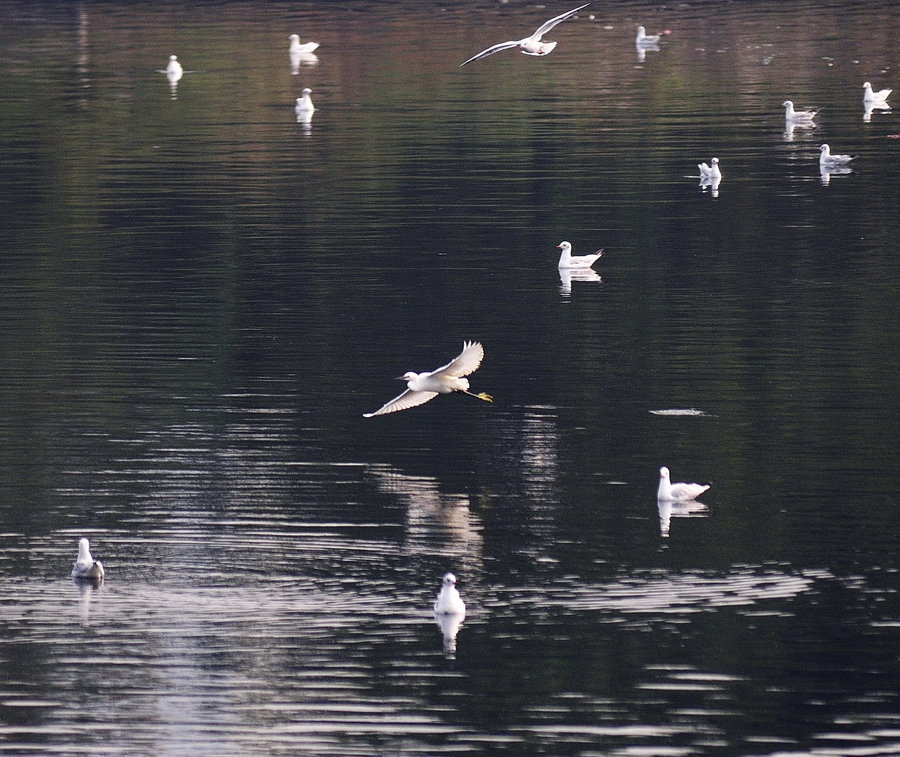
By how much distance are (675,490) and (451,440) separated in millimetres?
4147

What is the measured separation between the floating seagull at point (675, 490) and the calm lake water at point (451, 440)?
0.52 ft

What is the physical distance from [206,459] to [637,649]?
7.76 metres

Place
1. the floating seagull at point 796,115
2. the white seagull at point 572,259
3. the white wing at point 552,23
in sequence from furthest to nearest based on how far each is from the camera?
the floating seagull at point 796,115
the white seagull at point 572,259
the white wing at point 552,23

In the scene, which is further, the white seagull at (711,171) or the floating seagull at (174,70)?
the floating seagull at (174,70)

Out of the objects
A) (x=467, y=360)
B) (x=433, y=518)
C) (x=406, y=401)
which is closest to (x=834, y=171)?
(x=406, y=401)

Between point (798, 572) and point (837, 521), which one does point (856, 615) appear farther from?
point (837, 521)

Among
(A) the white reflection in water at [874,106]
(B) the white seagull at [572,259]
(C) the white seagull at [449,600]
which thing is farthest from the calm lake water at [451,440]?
(A) the white reflection in water at [874,106]

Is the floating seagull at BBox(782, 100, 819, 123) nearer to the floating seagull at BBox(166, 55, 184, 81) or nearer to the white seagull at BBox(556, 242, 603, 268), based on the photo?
the white seagull at BBox(556, 242, 603, 268)

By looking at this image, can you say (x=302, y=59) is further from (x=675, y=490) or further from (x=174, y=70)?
(x=675, y=490)

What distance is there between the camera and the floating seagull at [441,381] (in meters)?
20.8

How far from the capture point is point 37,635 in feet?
55.1

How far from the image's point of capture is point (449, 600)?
652 inches

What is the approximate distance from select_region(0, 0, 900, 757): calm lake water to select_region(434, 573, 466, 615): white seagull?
266mm

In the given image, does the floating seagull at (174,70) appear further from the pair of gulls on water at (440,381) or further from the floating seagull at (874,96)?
the pair of gulls on water at (440,381)
